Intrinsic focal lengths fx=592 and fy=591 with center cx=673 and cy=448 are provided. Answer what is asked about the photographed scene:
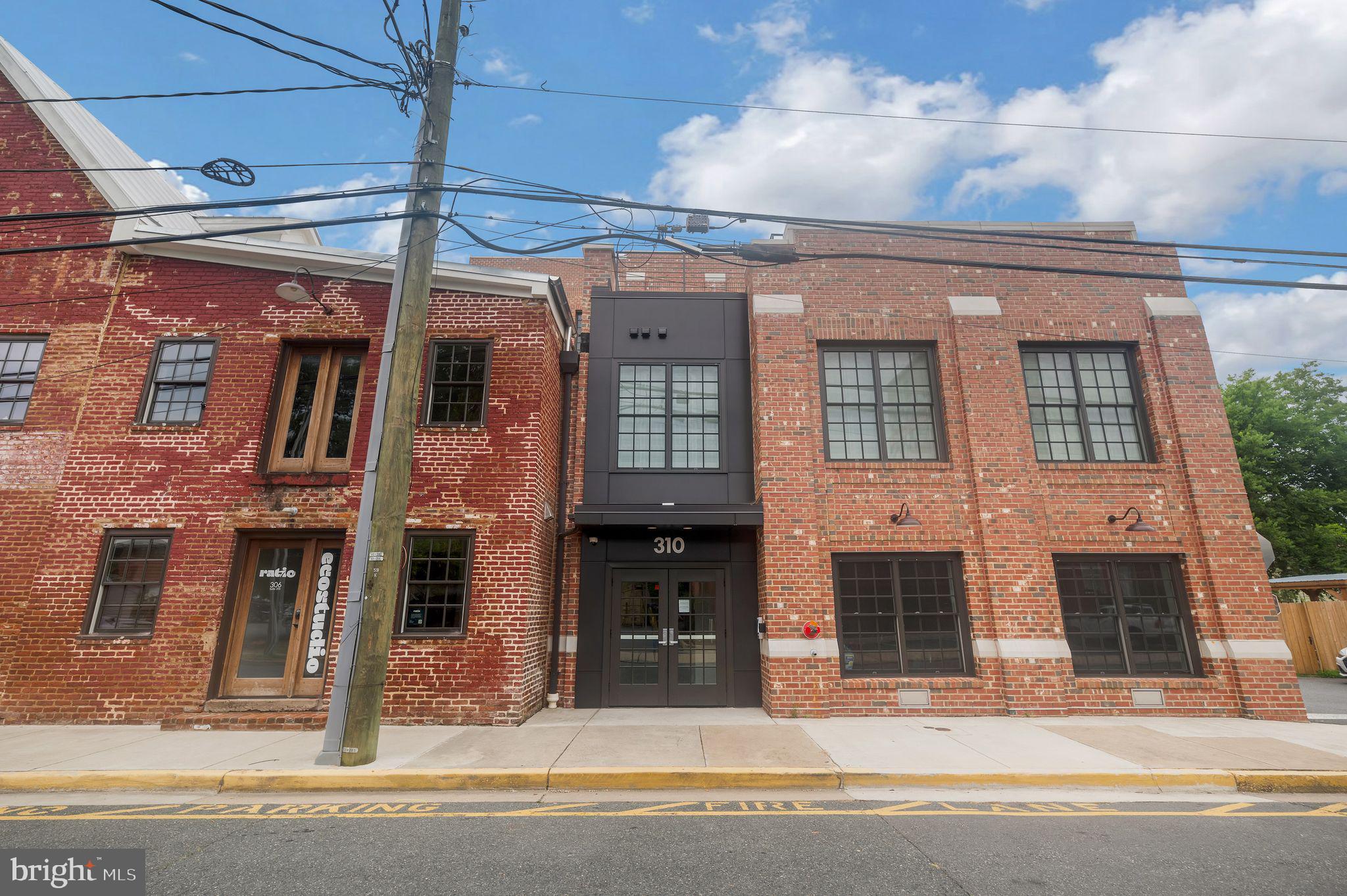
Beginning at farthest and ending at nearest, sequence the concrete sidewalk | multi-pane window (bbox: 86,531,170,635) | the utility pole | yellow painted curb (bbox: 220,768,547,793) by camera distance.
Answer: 1. multi-pane window (bbox: 86,531,170,635)
2. the utility pole
3. the concrete sidewalk
4. yellow painted curb (bbox: 220,768,547,793)

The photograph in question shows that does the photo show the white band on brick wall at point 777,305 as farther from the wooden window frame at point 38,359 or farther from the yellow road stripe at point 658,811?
the wooden window frame at point 38,359

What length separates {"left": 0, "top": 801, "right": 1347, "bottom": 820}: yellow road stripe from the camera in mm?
5172


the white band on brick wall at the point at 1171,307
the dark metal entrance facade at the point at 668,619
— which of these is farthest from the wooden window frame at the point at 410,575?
the white band on brick wall at the point at 1171,307

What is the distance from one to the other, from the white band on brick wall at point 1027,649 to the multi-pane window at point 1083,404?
320 cm

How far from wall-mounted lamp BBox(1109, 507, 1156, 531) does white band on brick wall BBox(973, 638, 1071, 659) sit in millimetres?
2291

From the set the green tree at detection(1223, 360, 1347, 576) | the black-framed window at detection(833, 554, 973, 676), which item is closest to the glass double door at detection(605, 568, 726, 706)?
the black-framed window at detection(833, 554, 973, 676)

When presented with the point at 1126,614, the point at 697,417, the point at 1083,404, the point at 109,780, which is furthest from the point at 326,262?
the point at 1126,614

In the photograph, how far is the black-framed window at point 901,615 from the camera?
977 cm

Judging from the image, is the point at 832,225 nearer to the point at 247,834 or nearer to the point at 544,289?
the point at 544,289

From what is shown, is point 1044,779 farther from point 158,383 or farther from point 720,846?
point 158,383

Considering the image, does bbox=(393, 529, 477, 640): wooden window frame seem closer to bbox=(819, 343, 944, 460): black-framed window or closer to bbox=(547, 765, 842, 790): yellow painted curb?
bbox=(547, 765, 842, 790): yellow painted curb

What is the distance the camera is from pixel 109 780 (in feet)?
19.4

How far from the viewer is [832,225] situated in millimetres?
7457

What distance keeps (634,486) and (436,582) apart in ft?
12.2
